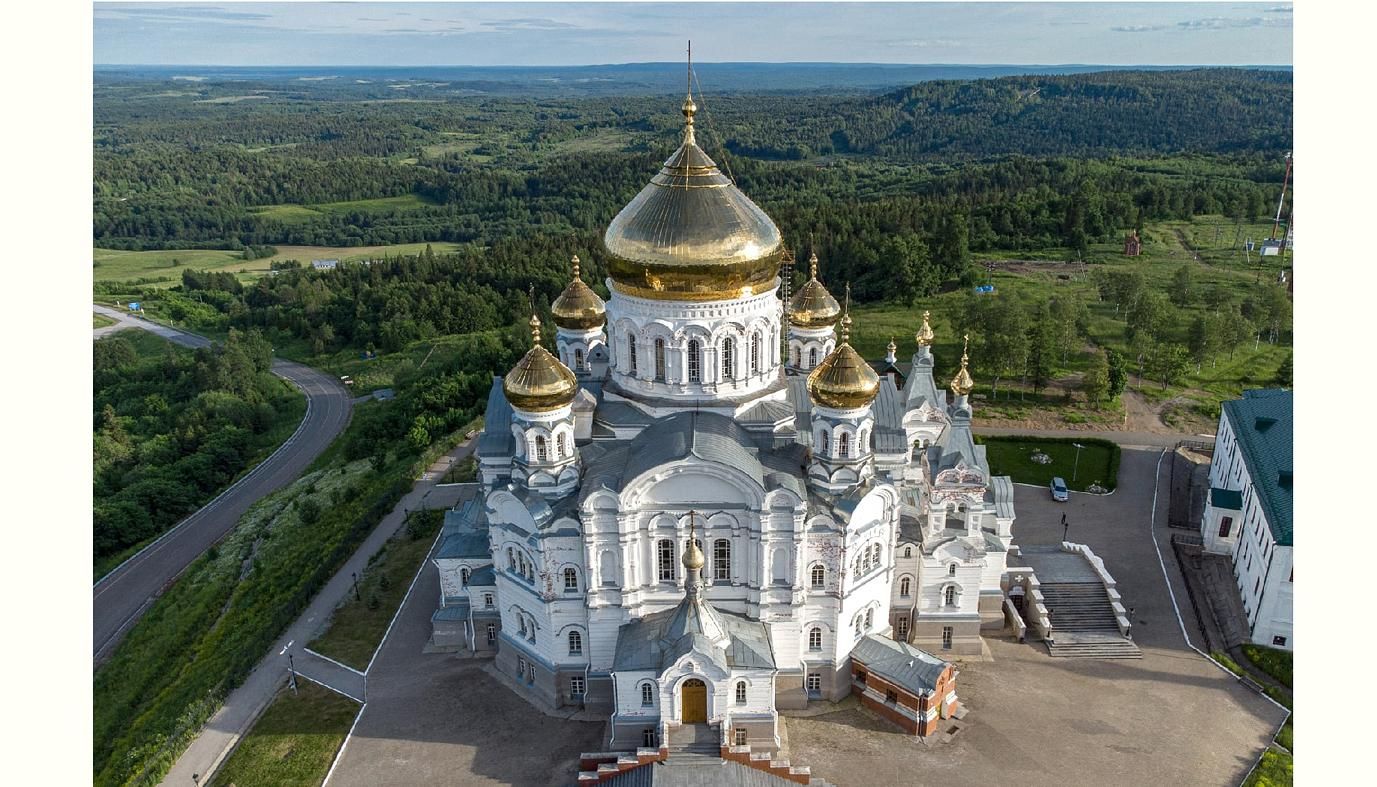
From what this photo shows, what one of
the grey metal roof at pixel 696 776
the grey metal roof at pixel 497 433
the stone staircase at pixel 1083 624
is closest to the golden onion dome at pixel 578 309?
the grey metal roof at pixel 497 433

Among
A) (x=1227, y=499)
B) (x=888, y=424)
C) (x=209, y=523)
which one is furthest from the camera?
(x=209, y=523)

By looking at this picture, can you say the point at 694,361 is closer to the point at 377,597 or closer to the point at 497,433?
the point at 497,433

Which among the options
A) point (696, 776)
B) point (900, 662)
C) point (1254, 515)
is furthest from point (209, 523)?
point (1254, 515)

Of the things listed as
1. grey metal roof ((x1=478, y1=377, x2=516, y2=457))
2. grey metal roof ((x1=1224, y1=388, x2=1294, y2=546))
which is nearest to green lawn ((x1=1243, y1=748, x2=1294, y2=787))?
grey metal roof ((x1=1224, y1=388, x2=1294, y2=546))

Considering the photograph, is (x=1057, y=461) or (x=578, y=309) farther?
(x=1057, y=461)

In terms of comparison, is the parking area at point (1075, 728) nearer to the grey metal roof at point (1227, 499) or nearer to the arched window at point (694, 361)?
the grey metal roof at point (1227, 499)

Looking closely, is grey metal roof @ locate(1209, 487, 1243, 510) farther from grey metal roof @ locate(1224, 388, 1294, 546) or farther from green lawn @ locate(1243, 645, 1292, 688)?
green lawn @ locate(1243, 645, 1292, 688)
